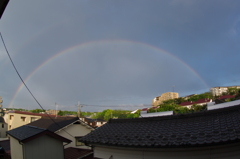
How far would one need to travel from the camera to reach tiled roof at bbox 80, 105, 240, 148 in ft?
15.0

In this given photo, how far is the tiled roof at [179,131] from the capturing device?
4562mm

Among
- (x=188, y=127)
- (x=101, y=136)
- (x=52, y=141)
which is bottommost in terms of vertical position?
(x=52, y=141)

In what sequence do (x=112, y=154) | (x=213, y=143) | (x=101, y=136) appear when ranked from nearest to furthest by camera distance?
(x=213, y=143) < (x=112, y=154) < (x=101, y=136)

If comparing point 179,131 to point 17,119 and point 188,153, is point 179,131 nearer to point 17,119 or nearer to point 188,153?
point 188,153

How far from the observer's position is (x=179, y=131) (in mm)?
5566

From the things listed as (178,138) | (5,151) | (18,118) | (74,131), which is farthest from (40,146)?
(18,118)

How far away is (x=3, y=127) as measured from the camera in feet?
148

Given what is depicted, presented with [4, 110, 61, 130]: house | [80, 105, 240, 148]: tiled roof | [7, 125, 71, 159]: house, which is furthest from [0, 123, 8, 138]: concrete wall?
[80, 105, 240, 148]: tiled roof

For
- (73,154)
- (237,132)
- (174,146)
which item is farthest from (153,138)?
(73,154)

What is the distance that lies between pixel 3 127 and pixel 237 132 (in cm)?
5520

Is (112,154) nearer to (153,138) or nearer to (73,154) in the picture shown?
(153,138)

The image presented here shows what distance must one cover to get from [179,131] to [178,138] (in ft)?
2.03

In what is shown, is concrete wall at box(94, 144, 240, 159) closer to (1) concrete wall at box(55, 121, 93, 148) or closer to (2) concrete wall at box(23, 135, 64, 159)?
(2) concrete wall at box(23, 135, 64, 159)

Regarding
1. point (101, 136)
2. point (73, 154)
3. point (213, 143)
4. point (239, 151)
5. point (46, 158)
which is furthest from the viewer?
point (73, 154)
